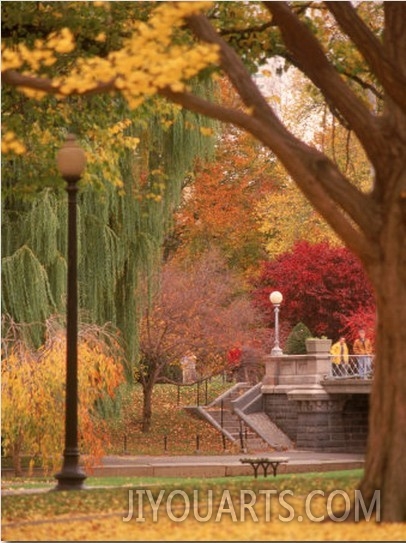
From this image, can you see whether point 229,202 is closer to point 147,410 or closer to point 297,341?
point 297,341

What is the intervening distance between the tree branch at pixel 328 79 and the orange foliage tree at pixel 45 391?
1554cm

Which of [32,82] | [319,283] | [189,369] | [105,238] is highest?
[319,283]

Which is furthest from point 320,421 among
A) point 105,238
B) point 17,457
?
point 17,457

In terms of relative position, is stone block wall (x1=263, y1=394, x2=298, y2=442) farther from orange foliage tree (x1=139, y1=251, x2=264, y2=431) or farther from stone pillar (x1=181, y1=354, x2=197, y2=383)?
stone pillar (x1=181, y1=354, x2=197, y2=383)

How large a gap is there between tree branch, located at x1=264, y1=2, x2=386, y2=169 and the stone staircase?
31881 millimetres

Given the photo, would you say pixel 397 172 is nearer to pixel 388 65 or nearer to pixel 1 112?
pixel 388 65

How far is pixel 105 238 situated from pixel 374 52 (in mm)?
21475

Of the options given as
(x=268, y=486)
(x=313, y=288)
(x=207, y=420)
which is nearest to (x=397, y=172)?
(x=268, y=486)

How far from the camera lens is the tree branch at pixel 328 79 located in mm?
13578

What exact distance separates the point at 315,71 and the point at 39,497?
508cm

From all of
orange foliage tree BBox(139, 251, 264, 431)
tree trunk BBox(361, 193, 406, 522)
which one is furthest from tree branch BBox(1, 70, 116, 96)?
orange foliage tree BBox(139, 251, 264, 431)

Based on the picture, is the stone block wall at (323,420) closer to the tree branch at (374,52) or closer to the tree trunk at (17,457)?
the tree trunk at (17,457)

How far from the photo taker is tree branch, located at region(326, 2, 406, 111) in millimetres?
13367

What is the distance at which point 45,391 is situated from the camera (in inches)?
1152
